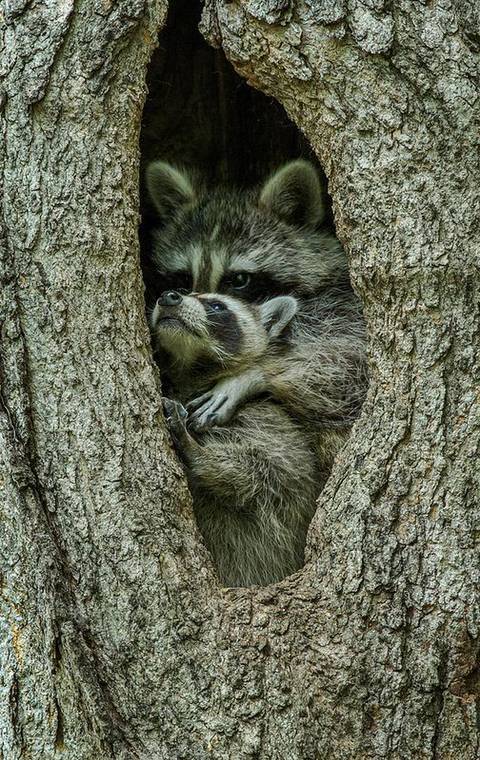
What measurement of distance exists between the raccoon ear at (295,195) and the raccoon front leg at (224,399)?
92 cm

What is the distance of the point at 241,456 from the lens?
145 inches

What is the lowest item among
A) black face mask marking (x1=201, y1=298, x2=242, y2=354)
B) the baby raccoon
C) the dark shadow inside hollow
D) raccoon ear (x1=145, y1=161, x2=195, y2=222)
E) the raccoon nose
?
the baby raccoon

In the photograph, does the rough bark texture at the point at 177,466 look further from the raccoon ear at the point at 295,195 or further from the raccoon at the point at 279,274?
the raccoon ear at the point at 295,195

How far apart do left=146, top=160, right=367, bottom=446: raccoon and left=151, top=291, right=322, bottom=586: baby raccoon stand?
0.07m

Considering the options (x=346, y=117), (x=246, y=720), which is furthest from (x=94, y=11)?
(x=246, y=720)

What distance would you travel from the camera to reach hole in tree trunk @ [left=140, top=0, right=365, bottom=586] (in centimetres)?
375

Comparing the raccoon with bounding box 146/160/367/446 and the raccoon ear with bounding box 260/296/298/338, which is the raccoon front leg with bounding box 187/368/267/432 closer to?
the raccoon with bounding box 146/160/367/446

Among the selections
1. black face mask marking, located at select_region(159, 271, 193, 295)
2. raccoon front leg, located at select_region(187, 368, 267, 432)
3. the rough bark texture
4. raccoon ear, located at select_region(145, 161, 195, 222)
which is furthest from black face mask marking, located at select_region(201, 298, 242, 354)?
raccoon ear, located at select_region(145, 161, 195, 222)

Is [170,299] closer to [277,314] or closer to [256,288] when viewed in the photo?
[277,314]

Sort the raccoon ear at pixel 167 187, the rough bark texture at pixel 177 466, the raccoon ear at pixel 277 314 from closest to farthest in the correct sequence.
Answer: the rough bark texture at pixel 177 466, the raccoon ear at pixel 277 314, the raccoon ear at pixel 167 187

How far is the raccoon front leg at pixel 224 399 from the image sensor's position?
3.75m

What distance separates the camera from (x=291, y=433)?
3.77 m

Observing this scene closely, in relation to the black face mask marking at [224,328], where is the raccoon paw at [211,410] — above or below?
below

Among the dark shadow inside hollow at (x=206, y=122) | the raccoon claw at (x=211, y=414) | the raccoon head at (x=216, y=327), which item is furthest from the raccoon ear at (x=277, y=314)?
the dark shadow inside hollow at (x=206, y=122)
